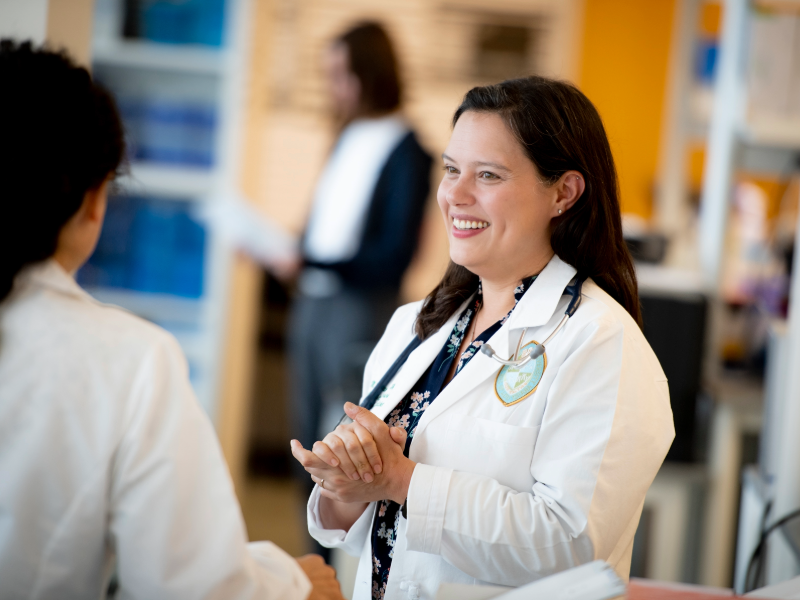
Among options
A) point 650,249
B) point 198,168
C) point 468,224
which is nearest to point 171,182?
point 198,168

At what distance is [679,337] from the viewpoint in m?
2.47

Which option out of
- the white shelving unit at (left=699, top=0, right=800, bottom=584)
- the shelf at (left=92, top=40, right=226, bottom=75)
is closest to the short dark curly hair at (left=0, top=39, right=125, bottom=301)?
the white shelving unit at (left=699, top=0, right=800, bottom=584)

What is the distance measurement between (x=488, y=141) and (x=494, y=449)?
0.51m

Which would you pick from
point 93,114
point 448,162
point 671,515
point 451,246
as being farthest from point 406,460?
point 671,515

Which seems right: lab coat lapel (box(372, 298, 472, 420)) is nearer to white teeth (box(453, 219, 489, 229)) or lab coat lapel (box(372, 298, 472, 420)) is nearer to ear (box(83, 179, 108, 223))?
white teeth (box(453, 219, 489, 229))

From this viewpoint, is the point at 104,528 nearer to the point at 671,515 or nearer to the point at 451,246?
the point at 451,246

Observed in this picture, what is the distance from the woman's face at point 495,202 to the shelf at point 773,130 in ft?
5.04

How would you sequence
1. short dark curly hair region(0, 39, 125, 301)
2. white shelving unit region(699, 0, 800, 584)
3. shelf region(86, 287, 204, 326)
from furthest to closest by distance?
shelf region(86, 287, 204, 326), white shelving unit region(699, 0, 800, 584), short dark curly hair region(0, 39, 125, 301)

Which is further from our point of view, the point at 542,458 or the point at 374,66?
the point at 374,66

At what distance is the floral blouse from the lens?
4.30ft

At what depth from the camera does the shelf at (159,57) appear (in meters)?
3.35

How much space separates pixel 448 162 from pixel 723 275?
1.82 m

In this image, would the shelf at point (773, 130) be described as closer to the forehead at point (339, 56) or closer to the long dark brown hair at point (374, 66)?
the long dark brown hair at point (374, 66)

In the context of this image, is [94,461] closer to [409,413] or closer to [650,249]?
[409,413]
